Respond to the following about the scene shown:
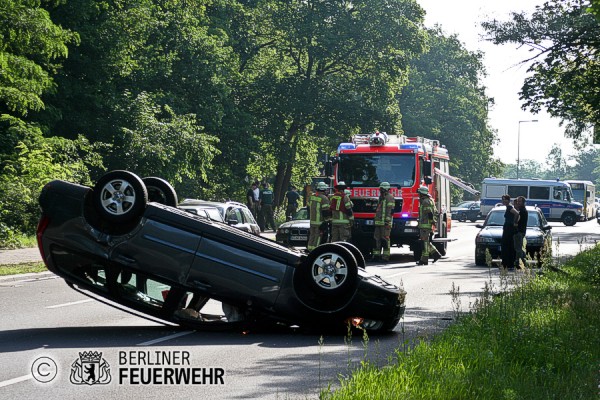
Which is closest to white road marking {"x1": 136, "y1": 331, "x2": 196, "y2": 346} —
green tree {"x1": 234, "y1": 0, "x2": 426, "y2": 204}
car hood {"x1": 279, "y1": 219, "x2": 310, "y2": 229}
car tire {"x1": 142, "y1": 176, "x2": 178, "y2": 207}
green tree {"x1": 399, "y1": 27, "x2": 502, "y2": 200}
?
car tire {"x1": 142, "y1": 176, "x2": 178, "y2": 207}

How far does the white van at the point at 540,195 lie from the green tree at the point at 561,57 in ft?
126

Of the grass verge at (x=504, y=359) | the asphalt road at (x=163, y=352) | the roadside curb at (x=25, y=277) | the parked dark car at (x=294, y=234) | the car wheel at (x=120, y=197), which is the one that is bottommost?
the roadside curb at (x=25, y=277)

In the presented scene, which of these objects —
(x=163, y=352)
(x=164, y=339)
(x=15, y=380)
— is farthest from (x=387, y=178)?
(x=15, y=380)

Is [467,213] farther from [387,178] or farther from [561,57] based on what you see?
[561,57]

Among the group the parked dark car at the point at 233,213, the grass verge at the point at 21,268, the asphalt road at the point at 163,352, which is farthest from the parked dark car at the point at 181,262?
the parked dark car at the point at 233,213

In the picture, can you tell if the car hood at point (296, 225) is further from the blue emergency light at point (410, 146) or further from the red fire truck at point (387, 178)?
the blue emergency light at point (410, 146)

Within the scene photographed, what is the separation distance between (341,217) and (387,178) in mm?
2977

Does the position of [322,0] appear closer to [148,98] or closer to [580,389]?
[148,98]

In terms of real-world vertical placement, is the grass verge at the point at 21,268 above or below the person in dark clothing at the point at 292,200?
below

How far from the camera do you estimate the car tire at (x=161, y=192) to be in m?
12.6

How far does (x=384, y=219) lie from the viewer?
2470 centimetres

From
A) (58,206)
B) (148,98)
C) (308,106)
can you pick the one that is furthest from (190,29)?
(58,206)

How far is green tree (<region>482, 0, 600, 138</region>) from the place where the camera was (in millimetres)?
21047

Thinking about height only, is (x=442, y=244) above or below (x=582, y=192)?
below
